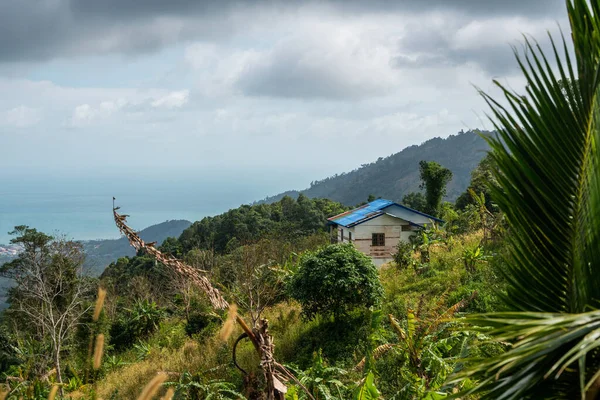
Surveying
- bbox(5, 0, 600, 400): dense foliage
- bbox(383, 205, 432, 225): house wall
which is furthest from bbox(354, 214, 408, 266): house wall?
bbox(5, 0, 600, 400): dense foliage

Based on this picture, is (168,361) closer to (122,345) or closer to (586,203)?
(122,345)

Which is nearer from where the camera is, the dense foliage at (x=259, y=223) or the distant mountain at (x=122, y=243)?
the dense foliage at (x=259, y=223)

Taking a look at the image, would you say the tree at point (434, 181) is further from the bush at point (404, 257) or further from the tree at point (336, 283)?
the tree at point (336, 283)

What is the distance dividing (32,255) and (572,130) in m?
21.5

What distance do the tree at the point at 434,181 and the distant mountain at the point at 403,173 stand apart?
90745 millimetres

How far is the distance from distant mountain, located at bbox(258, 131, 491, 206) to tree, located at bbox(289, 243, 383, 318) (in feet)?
365

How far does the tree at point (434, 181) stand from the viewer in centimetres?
3042

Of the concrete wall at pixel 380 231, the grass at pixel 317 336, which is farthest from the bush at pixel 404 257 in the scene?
the concrete wall at pixel 380 231

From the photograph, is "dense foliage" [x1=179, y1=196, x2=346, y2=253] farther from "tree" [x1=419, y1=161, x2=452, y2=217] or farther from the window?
the window

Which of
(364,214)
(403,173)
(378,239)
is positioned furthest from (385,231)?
(403,173)

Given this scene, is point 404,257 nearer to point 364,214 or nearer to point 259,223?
point 364,214

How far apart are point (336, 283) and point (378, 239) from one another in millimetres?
15848

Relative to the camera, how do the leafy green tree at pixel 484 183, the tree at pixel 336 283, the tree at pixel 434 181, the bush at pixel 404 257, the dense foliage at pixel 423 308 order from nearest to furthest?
the dense foliage at pixel 423 308 → the leafy green tree at pixel 484 183 → the tree at pixel 336 283 → the bush at pixel 404 257 → the tree at pixel 434 181

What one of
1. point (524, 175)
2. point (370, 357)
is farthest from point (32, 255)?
point (524, 175)
